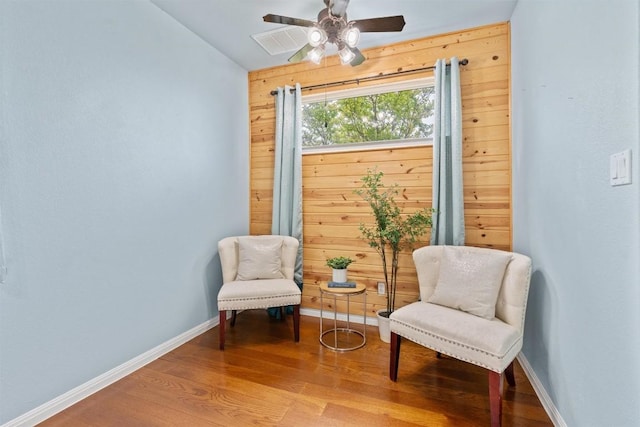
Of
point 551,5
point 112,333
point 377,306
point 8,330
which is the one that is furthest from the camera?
point 377,306

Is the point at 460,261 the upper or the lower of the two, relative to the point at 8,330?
upper

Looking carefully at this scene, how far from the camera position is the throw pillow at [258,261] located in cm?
272

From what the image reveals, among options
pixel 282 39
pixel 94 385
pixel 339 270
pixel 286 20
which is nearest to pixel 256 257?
pixel 339 270

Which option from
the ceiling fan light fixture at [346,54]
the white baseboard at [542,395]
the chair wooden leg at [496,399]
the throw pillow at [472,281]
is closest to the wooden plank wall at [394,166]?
the throw pillow at [472,281]

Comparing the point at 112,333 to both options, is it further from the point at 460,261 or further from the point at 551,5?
the point at 551,5

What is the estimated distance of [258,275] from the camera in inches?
107

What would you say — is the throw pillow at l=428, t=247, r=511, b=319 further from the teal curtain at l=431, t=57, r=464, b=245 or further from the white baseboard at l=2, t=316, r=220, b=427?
the white baseboard at l=2, t=316, r=220, b=427

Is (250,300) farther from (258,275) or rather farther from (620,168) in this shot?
(620,168)

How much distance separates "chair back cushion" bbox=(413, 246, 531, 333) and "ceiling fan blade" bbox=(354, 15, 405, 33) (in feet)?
5.05

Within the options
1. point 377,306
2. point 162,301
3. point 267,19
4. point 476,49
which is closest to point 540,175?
point 476,49

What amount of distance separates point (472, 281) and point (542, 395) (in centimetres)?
72

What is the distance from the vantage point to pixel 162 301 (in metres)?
2.35

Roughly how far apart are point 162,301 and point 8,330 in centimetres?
92

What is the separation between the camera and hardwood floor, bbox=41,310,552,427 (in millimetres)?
1626
